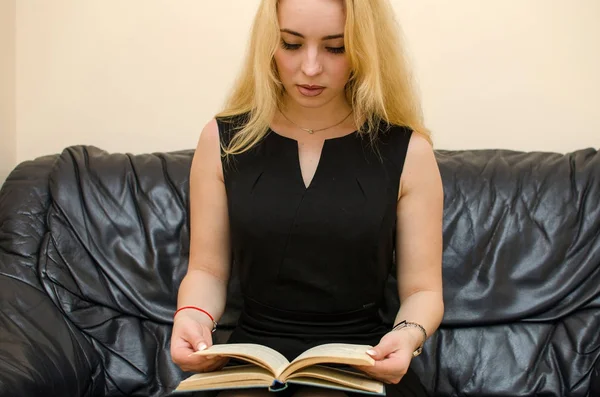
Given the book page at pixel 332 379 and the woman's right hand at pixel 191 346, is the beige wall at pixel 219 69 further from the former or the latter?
the book page at pixel 332 379

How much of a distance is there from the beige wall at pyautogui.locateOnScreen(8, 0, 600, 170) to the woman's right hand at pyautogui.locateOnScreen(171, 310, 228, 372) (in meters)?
1.07

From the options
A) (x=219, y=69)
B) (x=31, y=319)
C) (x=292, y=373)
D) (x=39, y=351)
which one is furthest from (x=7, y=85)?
(x=292, y=373)

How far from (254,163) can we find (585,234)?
974mm

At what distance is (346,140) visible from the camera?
6.12ft

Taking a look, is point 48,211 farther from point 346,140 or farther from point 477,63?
point 477,63

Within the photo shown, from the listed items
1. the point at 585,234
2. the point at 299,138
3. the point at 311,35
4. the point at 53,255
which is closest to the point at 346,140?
the point at 299,138

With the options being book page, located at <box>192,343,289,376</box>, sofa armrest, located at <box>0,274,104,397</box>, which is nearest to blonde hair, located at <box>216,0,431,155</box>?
book page, located at <box>192,343,289,376</box>

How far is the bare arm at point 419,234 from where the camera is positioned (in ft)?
5.89

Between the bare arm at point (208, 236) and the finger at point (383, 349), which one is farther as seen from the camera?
the bare arm at point (208, 236)

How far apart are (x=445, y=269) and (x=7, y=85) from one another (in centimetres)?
150


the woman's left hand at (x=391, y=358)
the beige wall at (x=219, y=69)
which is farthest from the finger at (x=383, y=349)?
the beige wall at (x=219, y=69)

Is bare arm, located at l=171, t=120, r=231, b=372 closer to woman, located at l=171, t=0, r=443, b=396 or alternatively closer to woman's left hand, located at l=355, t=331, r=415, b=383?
woman, located at l=171, t=0, r=443, b=396

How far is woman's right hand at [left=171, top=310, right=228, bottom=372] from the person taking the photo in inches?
60.6

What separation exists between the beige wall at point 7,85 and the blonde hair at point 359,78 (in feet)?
3.16
